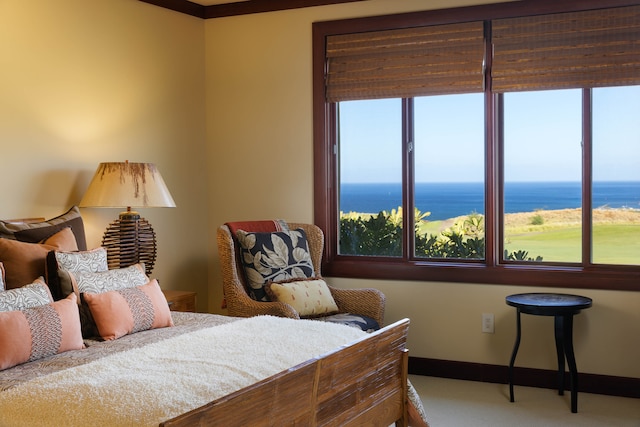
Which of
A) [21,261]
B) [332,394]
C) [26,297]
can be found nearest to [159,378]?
[332,394]

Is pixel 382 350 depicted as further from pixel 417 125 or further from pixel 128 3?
pixel 128 3

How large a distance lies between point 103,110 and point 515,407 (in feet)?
10.2

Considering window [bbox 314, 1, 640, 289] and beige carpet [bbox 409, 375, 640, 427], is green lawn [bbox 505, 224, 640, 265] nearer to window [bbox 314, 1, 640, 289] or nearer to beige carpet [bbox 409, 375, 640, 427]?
window [bbox 314, 1, 640, 289]

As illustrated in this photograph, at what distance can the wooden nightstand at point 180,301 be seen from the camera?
447 centimetres

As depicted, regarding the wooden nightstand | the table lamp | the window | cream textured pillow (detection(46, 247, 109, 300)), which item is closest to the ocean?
the window

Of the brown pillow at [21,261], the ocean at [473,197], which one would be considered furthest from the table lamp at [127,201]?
the ocean at [473,197]

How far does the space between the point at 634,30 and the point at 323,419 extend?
312 centimetres

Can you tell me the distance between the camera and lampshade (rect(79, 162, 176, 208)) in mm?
4164

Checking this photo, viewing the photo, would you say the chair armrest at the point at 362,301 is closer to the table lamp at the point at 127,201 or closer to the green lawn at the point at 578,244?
the green lawn at the point at 578,244

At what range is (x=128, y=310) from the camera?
10.9 ft

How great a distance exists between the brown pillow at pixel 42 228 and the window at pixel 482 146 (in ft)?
6.00

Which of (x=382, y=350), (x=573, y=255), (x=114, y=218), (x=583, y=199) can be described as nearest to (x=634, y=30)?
(x=583, y=199)

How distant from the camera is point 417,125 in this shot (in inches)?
198

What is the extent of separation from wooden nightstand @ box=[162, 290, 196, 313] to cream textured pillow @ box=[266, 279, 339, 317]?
50 centimetres
